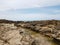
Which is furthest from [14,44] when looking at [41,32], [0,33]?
[41,32]

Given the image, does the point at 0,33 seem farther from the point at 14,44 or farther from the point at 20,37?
the point at 14,44

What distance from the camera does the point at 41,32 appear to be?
Answer: 32625 mm

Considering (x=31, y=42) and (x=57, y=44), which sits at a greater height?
(x=31, y=42)

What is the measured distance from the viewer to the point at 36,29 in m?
34.8

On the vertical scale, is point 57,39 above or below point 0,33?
below

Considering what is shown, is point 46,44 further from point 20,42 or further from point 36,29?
point 36,29

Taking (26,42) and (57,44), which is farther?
(57,44)

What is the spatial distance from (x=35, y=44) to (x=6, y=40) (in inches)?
164

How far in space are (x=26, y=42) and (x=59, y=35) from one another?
33.6 ft

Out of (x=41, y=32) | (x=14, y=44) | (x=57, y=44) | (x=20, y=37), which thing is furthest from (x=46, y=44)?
(x=41, y=32)

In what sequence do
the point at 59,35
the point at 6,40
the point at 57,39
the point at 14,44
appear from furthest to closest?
the point at 59,35 → the point at 57,39 → the point at 6,40 → the point at 14,44

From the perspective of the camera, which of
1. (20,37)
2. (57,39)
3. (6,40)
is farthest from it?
(57,39)

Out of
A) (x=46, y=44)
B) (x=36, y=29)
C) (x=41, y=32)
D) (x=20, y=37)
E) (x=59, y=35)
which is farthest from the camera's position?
(x=36, y=29)

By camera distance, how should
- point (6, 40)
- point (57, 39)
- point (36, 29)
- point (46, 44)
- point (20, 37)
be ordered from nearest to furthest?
point (6, 40) < point (20, 37) < point (46, 44) < point (57, 39) < point (36, 29)
